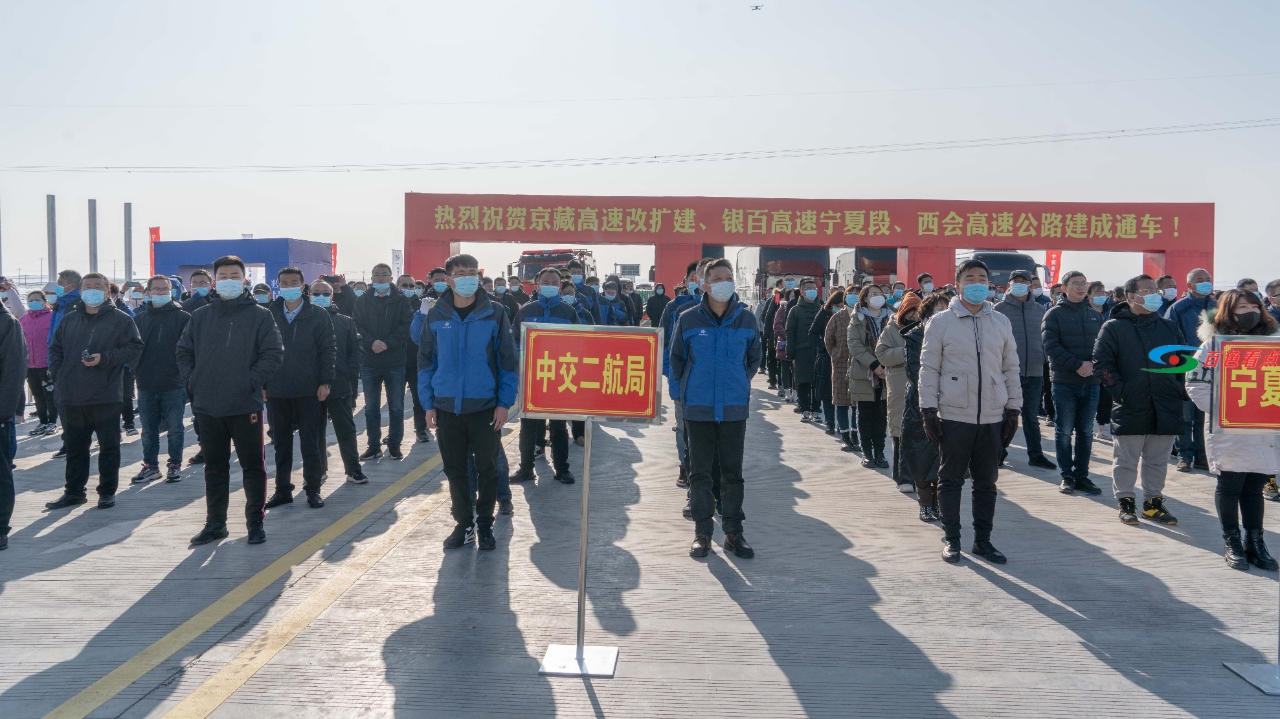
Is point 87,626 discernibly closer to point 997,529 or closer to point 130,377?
point 130,377

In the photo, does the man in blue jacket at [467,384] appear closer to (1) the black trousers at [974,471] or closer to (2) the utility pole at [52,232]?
(1) the black trousers at [974,471]

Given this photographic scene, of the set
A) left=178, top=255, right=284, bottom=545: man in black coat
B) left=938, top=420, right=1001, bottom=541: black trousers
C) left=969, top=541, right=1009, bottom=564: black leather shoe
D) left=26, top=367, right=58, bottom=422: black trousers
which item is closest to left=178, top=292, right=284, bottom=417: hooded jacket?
left=178, top=255, right=284, bottom=545: man in black coat

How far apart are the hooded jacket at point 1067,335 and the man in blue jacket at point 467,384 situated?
5.54 metres

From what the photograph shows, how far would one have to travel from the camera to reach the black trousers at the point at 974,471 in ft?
20.7

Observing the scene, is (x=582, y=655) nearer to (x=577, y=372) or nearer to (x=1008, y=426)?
(x=577, y=372)

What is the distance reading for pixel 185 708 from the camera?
3.81 m

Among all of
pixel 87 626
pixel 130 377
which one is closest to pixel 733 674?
pixel 87 626

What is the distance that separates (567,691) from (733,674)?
0.77 m

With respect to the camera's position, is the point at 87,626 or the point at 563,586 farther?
the point at 563,586

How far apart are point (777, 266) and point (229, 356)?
83.4 feet

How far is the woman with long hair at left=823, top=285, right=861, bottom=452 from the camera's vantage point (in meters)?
10.3

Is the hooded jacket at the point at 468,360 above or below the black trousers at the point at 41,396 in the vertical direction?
above

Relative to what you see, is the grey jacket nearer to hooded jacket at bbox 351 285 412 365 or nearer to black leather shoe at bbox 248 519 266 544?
hooded jacket at bbox 351 285 412 365

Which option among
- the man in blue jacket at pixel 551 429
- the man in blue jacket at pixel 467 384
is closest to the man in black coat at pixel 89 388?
the man in blue jacket at pixel 467 384
